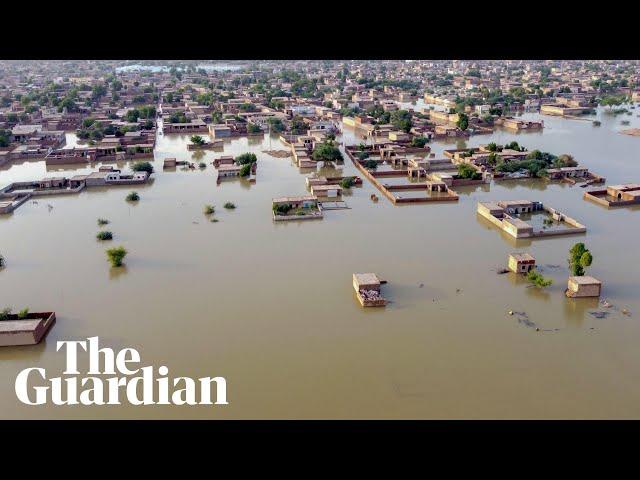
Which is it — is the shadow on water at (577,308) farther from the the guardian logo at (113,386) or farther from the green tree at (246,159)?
the green tree at (246,159)

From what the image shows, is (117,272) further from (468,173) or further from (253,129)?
(253,129)

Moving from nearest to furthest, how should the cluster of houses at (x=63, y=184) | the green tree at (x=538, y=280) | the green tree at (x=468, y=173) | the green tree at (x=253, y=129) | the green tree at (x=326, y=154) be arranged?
1. the green tree at (x=538, y=280)
2. the cluster of houses at (x=63, y=184)
3. the green tree at (x=468, y=173)
4. the green tree at (x=326, y=154)
5. the green tree at (x=253, y=129)

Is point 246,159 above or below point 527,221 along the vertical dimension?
above

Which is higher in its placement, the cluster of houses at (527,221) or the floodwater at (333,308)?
the cluster of houses at (527,221)

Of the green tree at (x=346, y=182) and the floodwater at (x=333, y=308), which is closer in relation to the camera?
the floodwater at (x=333, y=308)

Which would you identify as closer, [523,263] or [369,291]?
[369,291]

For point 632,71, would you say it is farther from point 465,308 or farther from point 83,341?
point 83,341

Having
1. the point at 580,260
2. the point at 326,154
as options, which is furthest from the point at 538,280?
the point at 326,154

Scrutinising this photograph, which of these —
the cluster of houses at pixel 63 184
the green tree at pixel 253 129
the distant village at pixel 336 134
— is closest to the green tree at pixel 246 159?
the distant village at pixel 336 134
